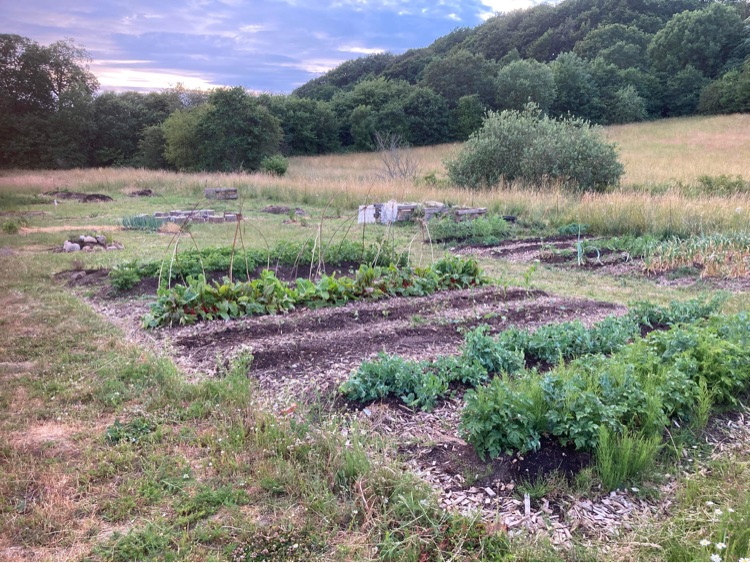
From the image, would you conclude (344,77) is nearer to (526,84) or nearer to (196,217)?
(526,84)

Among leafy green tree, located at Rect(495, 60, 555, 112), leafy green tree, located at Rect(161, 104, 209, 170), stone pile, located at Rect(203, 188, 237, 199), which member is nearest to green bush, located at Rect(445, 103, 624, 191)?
stone pile, located at Rect(203, 188, 237, 199)

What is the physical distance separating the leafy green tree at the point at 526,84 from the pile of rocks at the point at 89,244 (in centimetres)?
3546

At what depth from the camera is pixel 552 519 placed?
2602 millimetres

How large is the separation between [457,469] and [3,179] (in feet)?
9.14

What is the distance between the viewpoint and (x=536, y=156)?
16703mm

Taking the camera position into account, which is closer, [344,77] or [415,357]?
[415,357]

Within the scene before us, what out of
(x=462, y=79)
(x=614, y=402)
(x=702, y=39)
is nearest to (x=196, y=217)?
(x=614, y=402)

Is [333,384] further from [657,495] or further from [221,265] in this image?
[221,265]

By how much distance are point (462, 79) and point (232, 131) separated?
21.5m

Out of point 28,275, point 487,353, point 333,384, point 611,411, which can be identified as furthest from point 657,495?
point 28,275

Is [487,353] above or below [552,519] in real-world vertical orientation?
above

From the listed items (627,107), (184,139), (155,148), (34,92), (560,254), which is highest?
(627,107)

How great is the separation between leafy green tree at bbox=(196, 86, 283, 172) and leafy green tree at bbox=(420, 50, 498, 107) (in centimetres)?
1786

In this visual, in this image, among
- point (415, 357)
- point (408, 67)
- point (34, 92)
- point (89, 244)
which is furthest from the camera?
point (408, 67)
